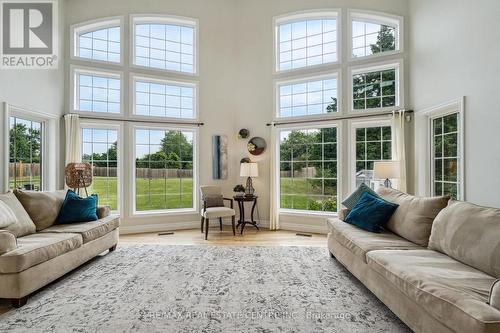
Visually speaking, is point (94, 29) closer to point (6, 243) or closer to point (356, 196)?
point (6, 243)

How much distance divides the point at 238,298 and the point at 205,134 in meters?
→ 3.98

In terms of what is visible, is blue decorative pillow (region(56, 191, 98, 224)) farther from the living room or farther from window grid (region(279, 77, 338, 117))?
window grid (region(279, 77, 338, 117))

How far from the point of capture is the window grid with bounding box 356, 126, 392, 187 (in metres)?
5.10

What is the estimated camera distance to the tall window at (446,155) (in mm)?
3982

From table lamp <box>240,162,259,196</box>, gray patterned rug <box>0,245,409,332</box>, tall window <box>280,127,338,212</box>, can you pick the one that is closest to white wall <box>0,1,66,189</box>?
gray patterned rug <box>0,245,409,332</box>

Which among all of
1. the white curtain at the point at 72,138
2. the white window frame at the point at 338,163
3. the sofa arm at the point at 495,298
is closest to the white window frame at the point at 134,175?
the white curtain at the point at 72,138

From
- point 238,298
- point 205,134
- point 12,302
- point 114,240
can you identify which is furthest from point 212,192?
point 12,302

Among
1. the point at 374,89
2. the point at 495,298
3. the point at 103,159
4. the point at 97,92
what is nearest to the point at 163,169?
the point at 103,159

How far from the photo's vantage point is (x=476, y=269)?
2.12 m

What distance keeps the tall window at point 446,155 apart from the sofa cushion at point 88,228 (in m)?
4.73

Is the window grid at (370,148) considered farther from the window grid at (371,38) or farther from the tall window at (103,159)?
the tall window at (103,159)

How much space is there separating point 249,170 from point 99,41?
3.76 metres

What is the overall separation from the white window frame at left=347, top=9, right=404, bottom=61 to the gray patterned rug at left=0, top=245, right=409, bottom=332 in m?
3.67

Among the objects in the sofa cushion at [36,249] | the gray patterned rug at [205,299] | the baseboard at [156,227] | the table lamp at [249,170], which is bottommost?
the gray patterned rug at [205,299]
